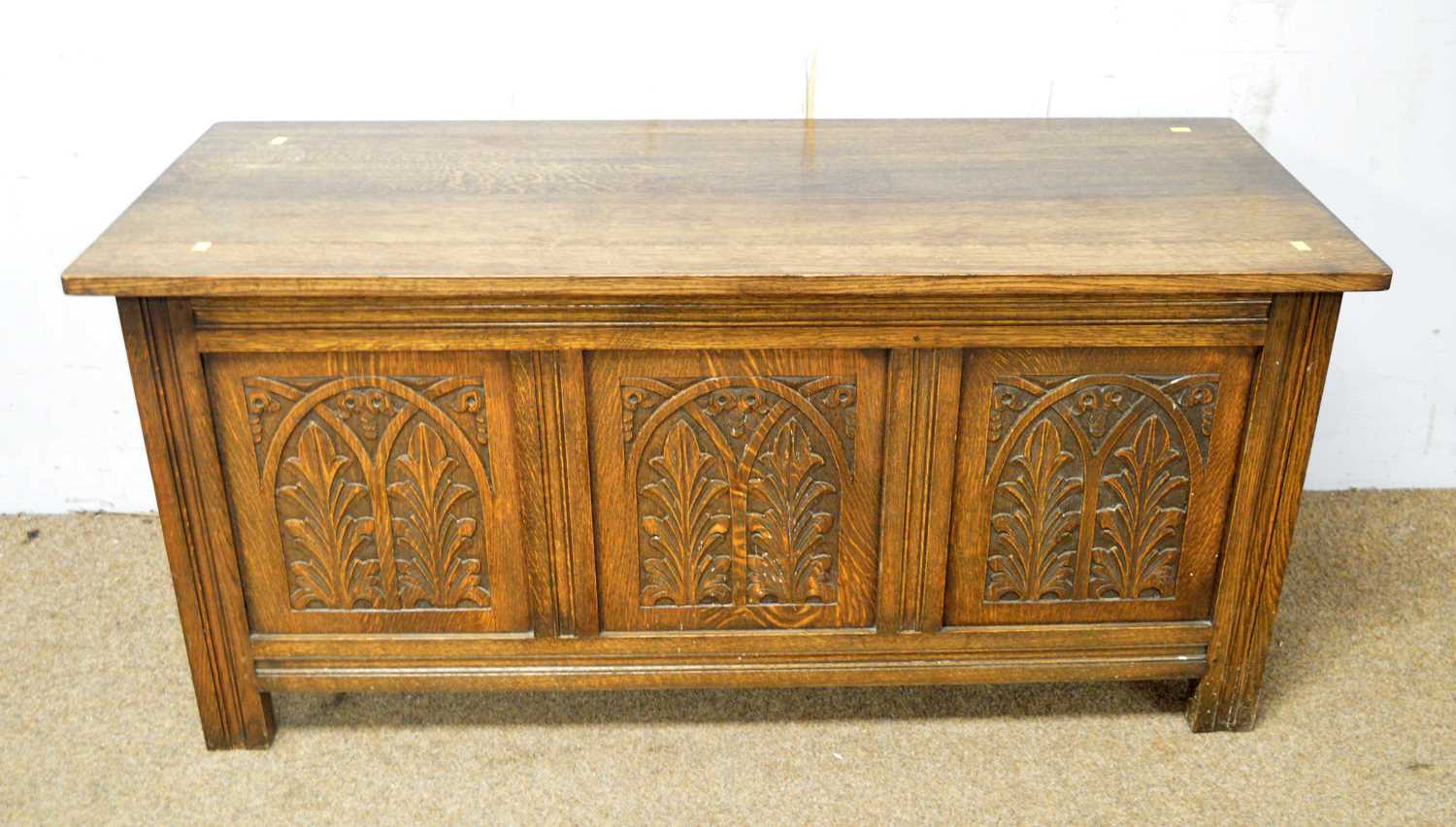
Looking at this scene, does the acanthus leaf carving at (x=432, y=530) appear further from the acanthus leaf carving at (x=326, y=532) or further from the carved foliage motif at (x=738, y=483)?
the carved foliage motif at (x=738, y=483)

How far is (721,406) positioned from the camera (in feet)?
6.22

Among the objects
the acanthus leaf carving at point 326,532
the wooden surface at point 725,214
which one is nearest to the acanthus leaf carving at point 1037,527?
the wooden surface at point 725,214

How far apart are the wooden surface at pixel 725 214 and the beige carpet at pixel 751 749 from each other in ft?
2.42

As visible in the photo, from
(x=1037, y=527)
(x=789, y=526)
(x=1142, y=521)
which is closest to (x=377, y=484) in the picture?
(x=789, y=526)

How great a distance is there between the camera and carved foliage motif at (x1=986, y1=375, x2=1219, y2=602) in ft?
6.23

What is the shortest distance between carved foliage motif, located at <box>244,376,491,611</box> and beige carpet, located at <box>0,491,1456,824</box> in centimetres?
26

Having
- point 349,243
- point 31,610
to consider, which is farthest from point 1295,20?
point 31,610

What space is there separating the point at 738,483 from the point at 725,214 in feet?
1.18

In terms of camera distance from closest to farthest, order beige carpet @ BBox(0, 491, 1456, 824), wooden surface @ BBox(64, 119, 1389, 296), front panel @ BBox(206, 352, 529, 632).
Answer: wooden surface @ BBox(64, 119, 1389, 296) → front panel @ BBox(206, 352, 529, 632) → beige carpet @ BBox(0, 491, 1456, 824)

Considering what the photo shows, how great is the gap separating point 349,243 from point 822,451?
2.17ft

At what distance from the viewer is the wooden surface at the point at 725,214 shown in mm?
1748

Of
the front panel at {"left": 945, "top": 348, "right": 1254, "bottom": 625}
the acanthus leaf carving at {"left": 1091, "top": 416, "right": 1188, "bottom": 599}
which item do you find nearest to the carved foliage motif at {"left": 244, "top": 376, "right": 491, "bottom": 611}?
the front panel at {"left": 945, "top": 348, "right": 1254, "bottom": 625}

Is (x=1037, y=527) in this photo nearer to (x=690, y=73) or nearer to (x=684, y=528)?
(x=684, y=528)

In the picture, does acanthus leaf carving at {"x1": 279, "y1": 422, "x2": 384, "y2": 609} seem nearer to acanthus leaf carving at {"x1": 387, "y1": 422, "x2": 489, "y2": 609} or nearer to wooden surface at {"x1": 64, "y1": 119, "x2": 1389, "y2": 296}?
acanthus leaf carving at {"x1": 387, "y1": 422, "x2": 489, "y2": 609}
